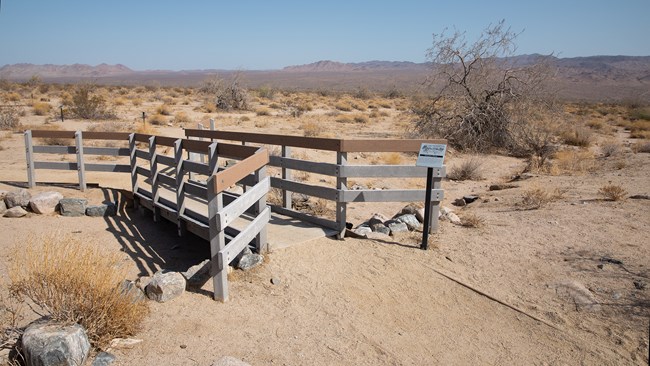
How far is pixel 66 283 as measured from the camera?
378 centimetres

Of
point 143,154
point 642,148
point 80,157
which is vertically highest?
point 143,154

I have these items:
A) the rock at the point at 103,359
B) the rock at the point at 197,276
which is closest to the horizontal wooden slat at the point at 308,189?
the rock at the point at 197,276

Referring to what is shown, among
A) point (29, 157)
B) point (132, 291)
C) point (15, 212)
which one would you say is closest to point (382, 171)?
point (132, 291)

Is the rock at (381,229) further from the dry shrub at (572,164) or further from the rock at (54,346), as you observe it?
the dry shrub at (572,164)

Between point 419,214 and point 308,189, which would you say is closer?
point 308,189

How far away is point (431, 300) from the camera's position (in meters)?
4.99

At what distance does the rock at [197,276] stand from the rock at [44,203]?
523 cm

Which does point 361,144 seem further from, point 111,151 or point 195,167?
point 111,151

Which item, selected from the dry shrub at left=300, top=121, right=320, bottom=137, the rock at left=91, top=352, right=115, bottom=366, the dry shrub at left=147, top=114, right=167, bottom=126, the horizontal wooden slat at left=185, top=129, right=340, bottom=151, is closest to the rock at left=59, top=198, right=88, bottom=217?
the horizontal wooden slat at left=185, top=129, right=340, bottom=151

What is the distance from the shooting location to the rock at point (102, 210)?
29.0 ft

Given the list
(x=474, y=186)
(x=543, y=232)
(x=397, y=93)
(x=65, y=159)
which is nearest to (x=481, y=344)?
(x=543, y=232)

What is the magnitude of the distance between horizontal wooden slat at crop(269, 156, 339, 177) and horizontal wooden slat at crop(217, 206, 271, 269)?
45.1 inches

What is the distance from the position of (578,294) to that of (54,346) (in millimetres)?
4890

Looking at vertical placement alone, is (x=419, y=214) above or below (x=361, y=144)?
below
